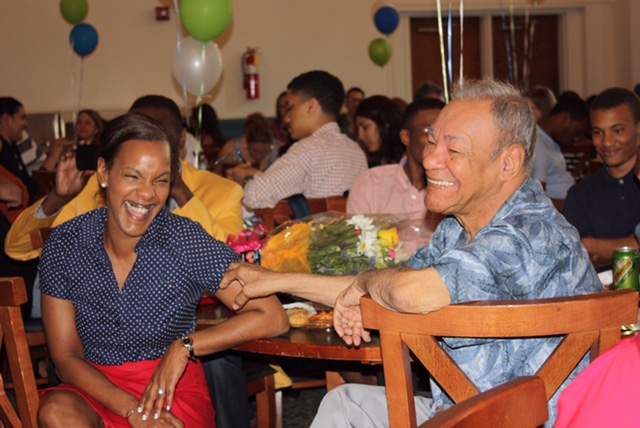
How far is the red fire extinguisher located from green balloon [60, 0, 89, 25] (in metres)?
2.11

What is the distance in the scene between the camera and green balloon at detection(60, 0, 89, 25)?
9.45 metres

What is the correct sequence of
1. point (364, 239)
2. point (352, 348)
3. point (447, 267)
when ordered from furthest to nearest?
1. point (364, 239)
2. point (352, 348)
3. point (447, 267)

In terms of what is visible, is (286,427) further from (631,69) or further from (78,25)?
(631,69)

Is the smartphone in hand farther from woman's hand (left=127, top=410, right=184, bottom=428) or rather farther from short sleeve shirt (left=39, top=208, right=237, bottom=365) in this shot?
woman's hand (left=127, top=410, right=184, bottom=428)

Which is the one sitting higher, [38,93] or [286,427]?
[38,93]

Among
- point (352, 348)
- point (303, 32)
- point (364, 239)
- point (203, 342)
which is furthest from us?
point (303, 32)

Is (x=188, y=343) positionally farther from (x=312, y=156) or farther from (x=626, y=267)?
(x=312, y=156)

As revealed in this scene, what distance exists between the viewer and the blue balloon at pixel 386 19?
10797 mm

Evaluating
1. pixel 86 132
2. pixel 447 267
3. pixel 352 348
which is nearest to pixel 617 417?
pixel 447 267

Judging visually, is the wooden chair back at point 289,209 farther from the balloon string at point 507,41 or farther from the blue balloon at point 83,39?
the balloon string at point 507,41

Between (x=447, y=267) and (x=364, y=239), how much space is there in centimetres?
99

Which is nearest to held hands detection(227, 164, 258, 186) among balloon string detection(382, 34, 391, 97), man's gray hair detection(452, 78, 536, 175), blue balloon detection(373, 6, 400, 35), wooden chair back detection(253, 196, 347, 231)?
wooden chair back detection(253, 196, 347, 231)

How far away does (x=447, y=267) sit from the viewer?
5.54ft

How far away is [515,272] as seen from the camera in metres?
1.73
